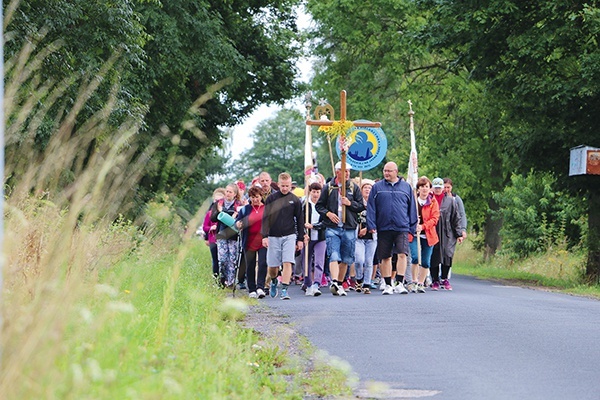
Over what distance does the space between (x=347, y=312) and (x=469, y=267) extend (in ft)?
83.3

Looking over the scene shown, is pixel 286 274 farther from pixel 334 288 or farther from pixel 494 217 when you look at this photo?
pixel 494 217

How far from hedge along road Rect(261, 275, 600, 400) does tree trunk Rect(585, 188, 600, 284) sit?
8.32 meters

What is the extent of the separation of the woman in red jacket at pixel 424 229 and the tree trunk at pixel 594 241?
551 cm

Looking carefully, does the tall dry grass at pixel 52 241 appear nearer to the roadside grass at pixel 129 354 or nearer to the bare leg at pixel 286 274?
the roadside grass at pixel 129 354

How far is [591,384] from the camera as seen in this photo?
8.18 meters

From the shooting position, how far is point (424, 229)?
19953mm

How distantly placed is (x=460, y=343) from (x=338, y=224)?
7.78 meters

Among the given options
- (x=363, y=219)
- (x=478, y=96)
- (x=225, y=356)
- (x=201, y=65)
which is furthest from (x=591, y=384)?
(x=478, y=96)

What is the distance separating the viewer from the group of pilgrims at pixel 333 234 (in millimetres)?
17500

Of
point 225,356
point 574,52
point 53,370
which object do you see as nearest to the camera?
point 53,370

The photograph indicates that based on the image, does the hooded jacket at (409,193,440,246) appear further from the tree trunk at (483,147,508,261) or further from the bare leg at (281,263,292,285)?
the tree trunk at (483,147,508,261)

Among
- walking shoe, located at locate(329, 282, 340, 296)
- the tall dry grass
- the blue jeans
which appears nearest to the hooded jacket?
the blue jeans

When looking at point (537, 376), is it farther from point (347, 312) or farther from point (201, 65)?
point (201, 65)

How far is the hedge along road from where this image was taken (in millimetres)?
8124
